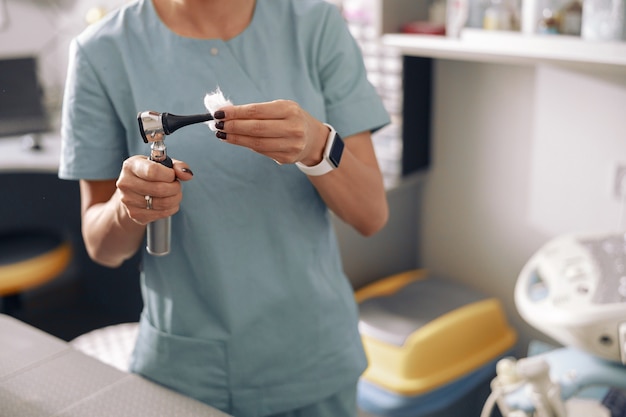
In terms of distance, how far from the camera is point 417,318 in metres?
1.87

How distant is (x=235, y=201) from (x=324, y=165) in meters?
0.14

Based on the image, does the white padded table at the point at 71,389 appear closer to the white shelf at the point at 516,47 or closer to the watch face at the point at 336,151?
the watch face at the point at 336,151

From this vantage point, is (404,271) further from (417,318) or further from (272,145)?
(272,145)

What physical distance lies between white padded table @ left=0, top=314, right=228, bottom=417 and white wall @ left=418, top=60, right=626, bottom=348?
1.35m

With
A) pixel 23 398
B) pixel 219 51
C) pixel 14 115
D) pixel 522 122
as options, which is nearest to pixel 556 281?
pixel 522 122

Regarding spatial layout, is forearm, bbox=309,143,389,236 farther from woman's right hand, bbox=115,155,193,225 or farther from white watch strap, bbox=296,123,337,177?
woman's right hand, bbox=115,155,193,225

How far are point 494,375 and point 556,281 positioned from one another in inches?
24.2

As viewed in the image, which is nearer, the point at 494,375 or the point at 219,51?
the point at 219,51

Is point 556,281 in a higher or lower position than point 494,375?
higher

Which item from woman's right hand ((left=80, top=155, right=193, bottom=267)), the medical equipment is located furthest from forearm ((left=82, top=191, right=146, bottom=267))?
the medical equipment

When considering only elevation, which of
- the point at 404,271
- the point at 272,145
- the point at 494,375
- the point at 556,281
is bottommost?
the point at 494,375

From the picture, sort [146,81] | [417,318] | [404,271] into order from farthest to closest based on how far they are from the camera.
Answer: [404,271] → [417,318] → [146,81]

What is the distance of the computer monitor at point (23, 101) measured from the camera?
2.47 m

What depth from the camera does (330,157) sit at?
0.82 meters
